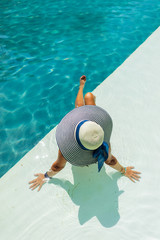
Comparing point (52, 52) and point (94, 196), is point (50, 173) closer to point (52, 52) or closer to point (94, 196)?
point (94, 196)

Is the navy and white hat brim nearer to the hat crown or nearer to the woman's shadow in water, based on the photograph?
the hat crown

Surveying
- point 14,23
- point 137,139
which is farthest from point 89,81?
point 14,23

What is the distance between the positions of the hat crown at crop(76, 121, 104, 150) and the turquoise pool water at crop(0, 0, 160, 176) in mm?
1846

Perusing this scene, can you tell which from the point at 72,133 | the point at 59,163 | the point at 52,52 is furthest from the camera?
the point at 52,52

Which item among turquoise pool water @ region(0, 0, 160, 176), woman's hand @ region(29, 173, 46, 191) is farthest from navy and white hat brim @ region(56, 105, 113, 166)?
turquoise pool water @ region(0, 0, 160, 176)

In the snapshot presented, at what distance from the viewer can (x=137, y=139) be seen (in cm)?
262

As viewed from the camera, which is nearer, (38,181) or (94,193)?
(94,193)

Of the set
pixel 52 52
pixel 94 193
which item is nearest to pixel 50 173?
pixel 94 193

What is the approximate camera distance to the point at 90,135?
132 centimetres

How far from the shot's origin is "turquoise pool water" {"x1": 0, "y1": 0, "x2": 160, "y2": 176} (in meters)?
3.32

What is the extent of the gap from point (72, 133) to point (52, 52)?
12.0ft

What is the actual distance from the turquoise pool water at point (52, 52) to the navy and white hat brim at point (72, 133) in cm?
157

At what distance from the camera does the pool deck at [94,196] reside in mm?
1949

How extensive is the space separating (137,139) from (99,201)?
3.20ft
